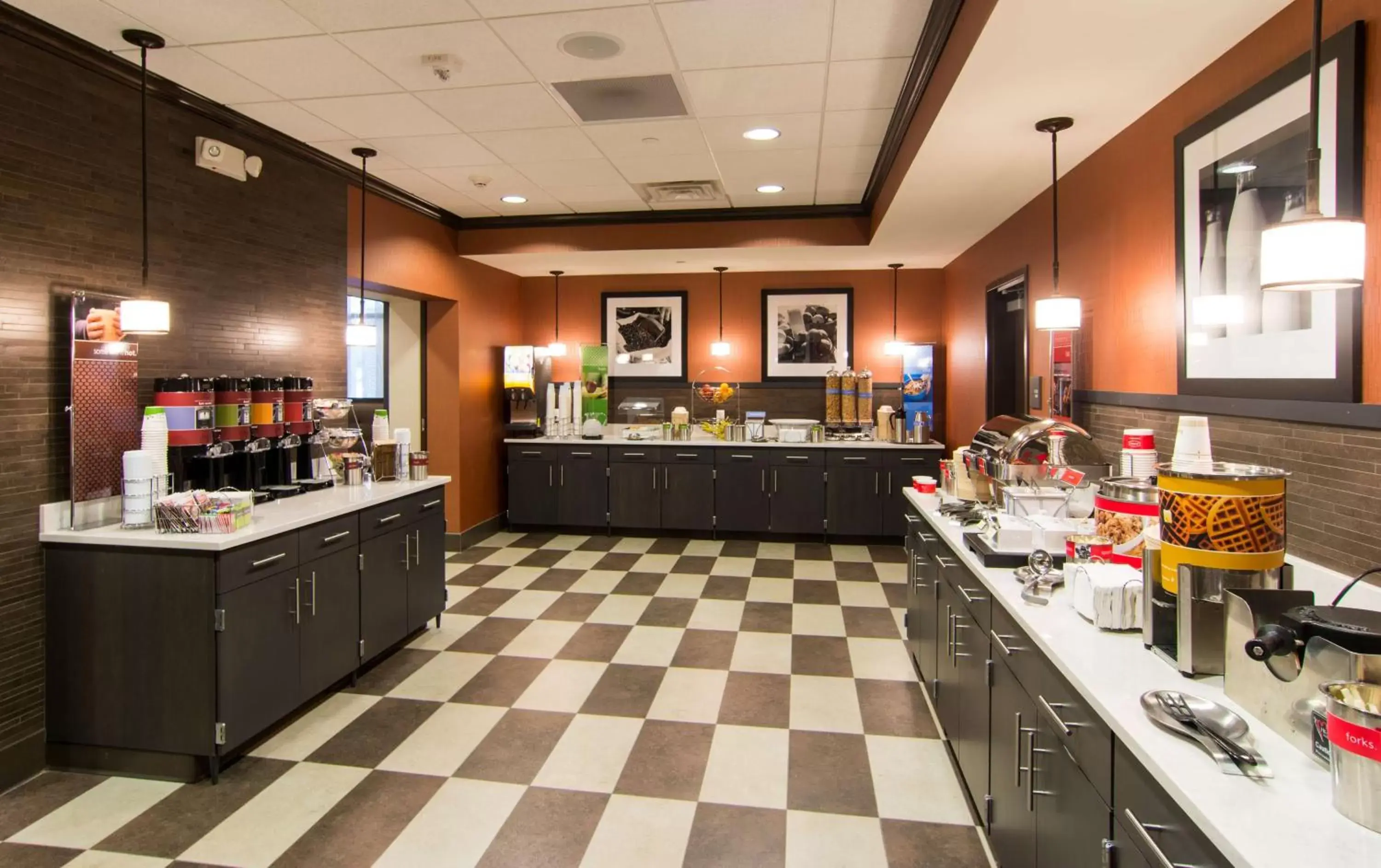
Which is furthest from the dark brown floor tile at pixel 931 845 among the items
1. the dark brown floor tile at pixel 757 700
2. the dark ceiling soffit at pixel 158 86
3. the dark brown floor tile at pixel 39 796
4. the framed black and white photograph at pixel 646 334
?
the framed black and white photograph at pixel 646 334

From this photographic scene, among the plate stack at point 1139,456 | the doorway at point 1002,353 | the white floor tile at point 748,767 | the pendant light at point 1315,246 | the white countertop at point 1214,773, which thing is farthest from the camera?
the doorway at point 1002,353

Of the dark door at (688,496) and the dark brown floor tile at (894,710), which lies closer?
the dark brown floor tile at (894,710)

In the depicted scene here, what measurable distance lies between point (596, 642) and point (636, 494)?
117 inches

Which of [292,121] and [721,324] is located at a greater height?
[292,121]

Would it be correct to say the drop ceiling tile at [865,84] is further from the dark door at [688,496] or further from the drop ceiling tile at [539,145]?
the dark door at [688,496]

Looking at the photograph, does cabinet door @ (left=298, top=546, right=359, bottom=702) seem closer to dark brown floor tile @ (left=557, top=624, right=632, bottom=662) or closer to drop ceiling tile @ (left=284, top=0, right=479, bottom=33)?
dark brown floor tile @ (left=557, top=624, right=632, bottom=662)

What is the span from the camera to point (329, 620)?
3482mm

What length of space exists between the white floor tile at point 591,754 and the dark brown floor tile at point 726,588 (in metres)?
1.99

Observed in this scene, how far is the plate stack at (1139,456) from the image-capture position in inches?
97.4

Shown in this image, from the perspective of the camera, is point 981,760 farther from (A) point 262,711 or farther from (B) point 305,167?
(B) point 305,167

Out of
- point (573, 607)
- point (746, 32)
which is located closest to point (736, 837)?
point (573, 607)

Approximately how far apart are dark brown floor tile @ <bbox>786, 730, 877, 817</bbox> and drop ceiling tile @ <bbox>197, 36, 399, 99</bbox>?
354 cm

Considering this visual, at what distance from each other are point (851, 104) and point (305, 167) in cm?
321

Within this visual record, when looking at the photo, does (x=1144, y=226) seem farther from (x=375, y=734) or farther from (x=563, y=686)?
(x=375, y=734)
